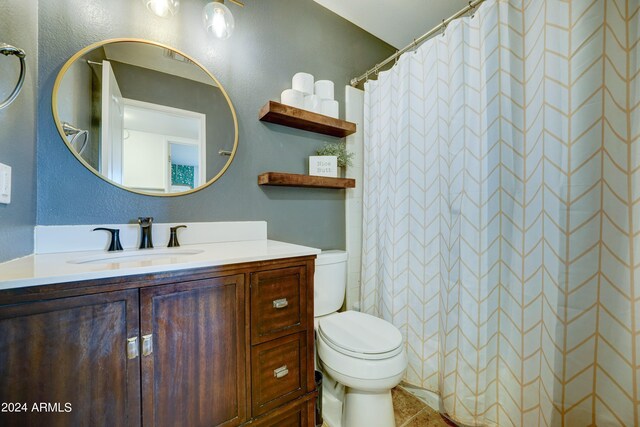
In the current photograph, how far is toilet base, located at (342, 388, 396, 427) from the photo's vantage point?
45.0 inches

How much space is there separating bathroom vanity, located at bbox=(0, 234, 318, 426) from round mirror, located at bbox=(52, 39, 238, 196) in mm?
489

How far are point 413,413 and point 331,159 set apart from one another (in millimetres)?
1573

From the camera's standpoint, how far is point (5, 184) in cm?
77

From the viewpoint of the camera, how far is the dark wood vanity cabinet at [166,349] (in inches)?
24.1

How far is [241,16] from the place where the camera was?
4.82 feet

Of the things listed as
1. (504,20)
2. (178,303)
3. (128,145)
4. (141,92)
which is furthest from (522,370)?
(141,92)

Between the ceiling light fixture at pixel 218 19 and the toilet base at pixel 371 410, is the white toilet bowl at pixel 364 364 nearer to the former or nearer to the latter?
the toilet base at pixel 371 410

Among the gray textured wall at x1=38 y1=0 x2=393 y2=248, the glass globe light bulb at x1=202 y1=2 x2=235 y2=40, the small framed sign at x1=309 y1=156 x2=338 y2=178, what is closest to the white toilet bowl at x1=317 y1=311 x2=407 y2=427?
the gray textured wall at x1=38 y1=0 x2=393 y2=248

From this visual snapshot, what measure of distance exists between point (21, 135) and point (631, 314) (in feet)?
7.17

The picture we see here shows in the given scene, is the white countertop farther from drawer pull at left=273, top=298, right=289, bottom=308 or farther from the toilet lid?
the toilet lid

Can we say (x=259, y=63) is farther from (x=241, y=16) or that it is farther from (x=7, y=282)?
(x=7, y=282)

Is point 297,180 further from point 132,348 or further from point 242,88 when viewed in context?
point 132,348

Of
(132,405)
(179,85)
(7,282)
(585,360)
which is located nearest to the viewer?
(7,282)

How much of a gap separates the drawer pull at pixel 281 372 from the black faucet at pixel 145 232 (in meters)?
0.79
